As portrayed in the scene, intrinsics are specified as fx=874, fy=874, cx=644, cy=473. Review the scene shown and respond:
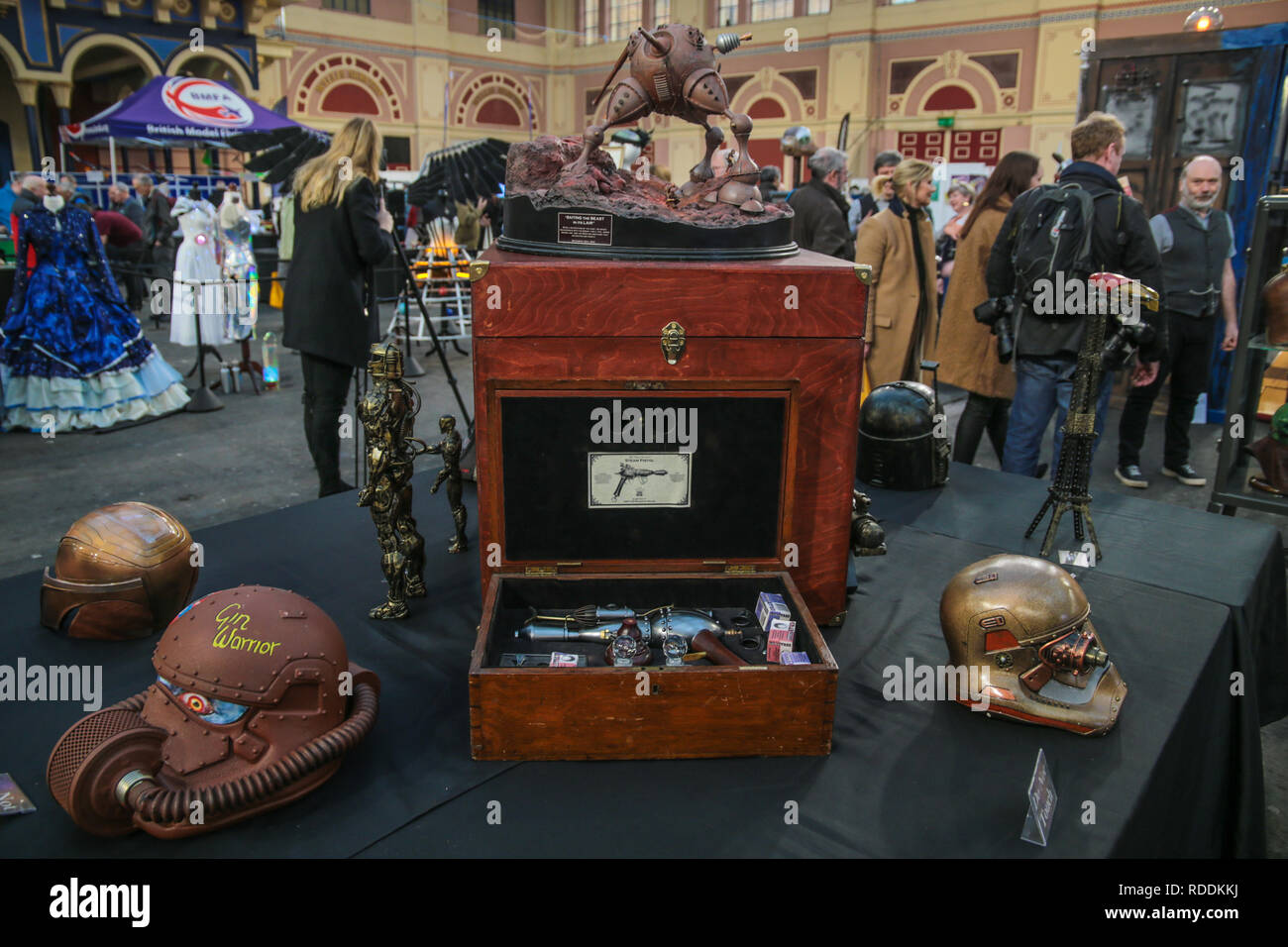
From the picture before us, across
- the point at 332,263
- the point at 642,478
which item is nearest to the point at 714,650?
the point at 642,478

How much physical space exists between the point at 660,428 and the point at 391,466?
62 centimetres

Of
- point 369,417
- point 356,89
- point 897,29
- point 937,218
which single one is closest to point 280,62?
point 356,89

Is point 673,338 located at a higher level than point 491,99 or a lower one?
lower

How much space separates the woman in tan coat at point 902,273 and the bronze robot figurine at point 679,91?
2825 millimetres

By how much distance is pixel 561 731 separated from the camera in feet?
4.94

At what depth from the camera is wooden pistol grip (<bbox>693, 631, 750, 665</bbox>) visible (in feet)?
5.50

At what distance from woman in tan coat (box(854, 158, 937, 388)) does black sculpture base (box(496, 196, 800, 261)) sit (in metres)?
3.01

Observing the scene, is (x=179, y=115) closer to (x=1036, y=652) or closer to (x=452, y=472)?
(x=452, y=472)

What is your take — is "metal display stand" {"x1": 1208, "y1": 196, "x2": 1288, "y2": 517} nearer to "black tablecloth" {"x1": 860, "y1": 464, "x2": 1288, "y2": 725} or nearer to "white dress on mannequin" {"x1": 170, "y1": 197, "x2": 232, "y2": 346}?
"black tablecloth" {"x1": 860, "y1": 464, "x2": 1288, "y2": 725}

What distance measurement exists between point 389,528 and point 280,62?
904 inches

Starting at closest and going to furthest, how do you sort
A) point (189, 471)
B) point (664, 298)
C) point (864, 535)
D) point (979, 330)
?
point (664, 298) < point (864, 535) < point (979, 330) < point (189, 471)

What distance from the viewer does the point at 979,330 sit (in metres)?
4.50

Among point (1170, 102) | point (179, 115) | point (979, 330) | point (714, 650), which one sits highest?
point (179, 115)

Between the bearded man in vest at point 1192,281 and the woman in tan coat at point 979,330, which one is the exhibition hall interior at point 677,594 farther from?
the bearded man in vest at point 1192,281
